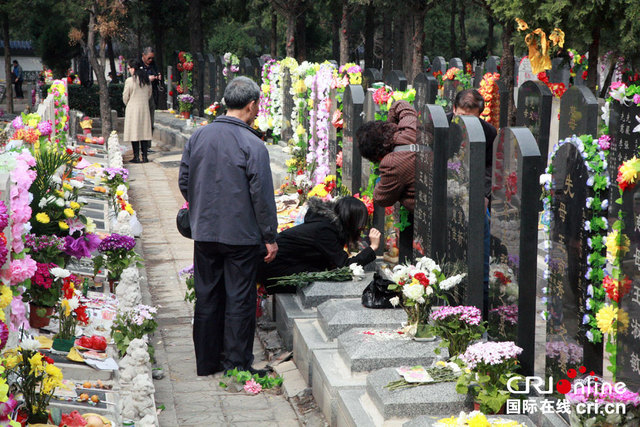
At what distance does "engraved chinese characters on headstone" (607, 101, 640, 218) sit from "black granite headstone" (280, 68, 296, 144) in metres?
7.91

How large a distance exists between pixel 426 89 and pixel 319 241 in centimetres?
541

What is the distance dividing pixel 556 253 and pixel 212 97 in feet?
55.0

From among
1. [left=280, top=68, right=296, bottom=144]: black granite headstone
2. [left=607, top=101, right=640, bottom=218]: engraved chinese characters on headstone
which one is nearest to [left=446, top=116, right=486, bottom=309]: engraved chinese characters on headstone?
[left=607, top=101, right=640, bottom=218]: engraved chinese characters on headstone

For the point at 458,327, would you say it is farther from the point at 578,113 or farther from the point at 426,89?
the point at 426,89

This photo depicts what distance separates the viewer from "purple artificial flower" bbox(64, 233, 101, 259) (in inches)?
279

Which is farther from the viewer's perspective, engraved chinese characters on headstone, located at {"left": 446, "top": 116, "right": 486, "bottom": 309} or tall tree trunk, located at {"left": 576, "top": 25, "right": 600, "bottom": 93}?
tall tree trunk, located at {"left": 576, "top": 25, "right": 600, "bottom": 93}

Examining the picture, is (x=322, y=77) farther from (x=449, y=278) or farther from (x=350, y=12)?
(x=350, y=12)

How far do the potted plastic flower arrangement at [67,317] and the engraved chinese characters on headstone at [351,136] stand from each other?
3.41 metres

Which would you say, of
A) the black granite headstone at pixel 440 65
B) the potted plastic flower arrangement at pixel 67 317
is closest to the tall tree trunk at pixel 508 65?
the black granite headstone at pixel 440 65

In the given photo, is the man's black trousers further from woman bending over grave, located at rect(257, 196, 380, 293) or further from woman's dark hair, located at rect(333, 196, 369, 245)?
woman's dark hair, located at rect(333, 196, 369, 245)

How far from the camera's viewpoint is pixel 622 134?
24.9 ft

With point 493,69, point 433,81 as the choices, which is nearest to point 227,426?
point 433,81

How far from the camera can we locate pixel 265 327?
296 inches

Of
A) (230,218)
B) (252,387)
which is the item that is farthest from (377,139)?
(252,387)
